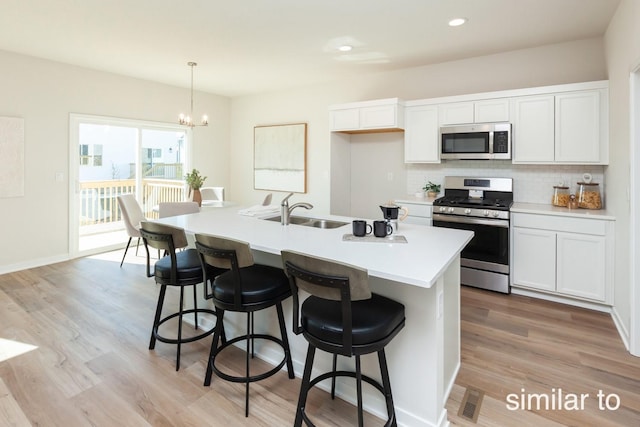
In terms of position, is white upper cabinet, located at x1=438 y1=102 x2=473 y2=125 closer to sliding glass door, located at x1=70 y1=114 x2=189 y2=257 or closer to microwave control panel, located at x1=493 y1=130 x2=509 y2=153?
microwave control panel, located at x1=493 y1=130 x2=509 y2=153

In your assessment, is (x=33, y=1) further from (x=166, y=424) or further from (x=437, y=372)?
(x=437, y=372)

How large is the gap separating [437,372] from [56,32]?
4.66 meters

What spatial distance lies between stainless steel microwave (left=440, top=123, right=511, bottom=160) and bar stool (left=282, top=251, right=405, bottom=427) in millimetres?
2837

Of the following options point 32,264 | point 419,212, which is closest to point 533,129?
point 419,212

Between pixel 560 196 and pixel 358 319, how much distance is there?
128 inches

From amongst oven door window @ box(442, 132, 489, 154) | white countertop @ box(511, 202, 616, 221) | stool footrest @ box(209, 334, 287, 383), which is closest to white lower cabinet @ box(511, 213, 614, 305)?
white countertop @ box(511, 202, 616, 221)

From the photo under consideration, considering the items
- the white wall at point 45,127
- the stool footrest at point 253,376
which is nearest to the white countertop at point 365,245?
the stool footrest at point 253,376

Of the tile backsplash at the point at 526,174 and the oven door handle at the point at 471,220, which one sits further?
the tile backsplash at the point at 526,174

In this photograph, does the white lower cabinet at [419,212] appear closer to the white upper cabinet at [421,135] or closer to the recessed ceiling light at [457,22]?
the white upper cabinet at [421,135]

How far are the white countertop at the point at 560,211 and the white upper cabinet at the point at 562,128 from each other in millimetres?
472

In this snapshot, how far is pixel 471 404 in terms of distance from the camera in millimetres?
2000

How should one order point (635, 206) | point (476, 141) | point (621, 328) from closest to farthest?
point (635, 206) → point (621, 328) → point (476, 141)

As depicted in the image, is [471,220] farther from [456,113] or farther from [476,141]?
[456,113]

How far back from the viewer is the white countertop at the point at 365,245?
1543 mm
